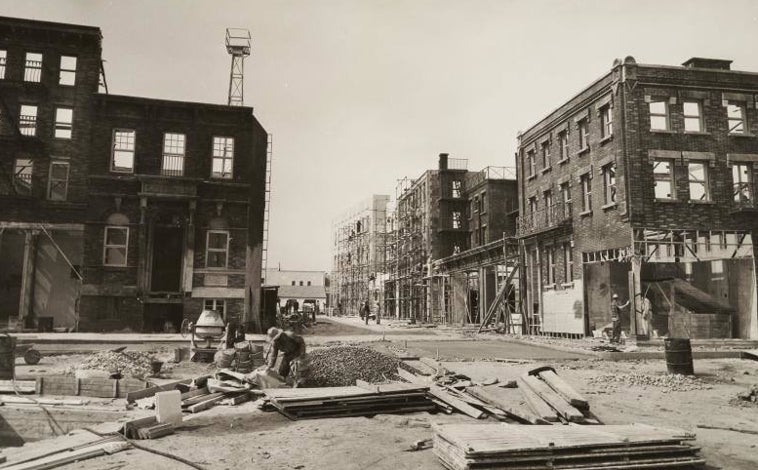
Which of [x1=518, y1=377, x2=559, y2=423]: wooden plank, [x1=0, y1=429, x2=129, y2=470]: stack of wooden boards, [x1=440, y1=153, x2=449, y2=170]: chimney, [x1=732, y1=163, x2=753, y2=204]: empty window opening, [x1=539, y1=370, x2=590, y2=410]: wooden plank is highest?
[x1=440, y1=153, x2=449, y2=170]: chimney

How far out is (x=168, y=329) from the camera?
26.2 m

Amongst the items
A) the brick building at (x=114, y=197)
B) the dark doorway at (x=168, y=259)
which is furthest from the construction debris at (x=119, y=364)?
the dark doorway at (x=168, y=259)

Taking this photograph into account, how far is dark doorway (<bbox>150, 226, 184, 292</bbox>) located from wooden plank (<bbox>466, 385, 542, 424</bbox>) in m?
20.4

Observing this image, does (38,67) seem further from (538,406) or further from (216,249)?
(538,406)

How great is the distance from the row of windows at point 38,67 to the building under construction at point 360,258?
4523 cm

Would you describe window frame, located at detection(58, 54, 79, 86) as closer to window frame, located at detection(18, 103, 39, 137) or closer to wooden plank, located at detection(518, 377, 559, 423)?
window frame, located at detection(18, 103, 39, 137)

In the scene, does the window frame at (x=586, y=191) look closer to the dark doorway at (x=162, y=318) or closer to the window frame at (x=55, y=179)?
the dark doorway at (x=162, y=318)

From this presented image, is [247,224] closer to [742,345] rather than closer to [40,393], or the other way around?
[40,393]

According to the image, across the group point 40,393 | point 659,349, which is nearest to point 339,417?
point 40,393

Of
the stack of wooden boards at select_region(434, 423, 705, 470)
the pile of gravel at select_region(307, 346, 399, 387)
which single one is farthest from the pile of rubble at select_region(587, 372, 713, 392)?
the stack of wooden boards at select_region(434, 423, 705, 470)

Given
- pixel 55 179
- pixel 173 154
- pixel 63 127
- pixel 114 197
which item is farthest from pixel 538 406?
pixel 63 127

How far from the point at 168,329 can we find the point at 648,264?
73.6 feet

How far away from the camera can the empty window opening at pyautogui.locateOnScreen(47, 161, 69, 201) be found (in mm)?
28388

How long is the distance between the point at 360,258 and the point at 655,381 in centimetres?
7064
